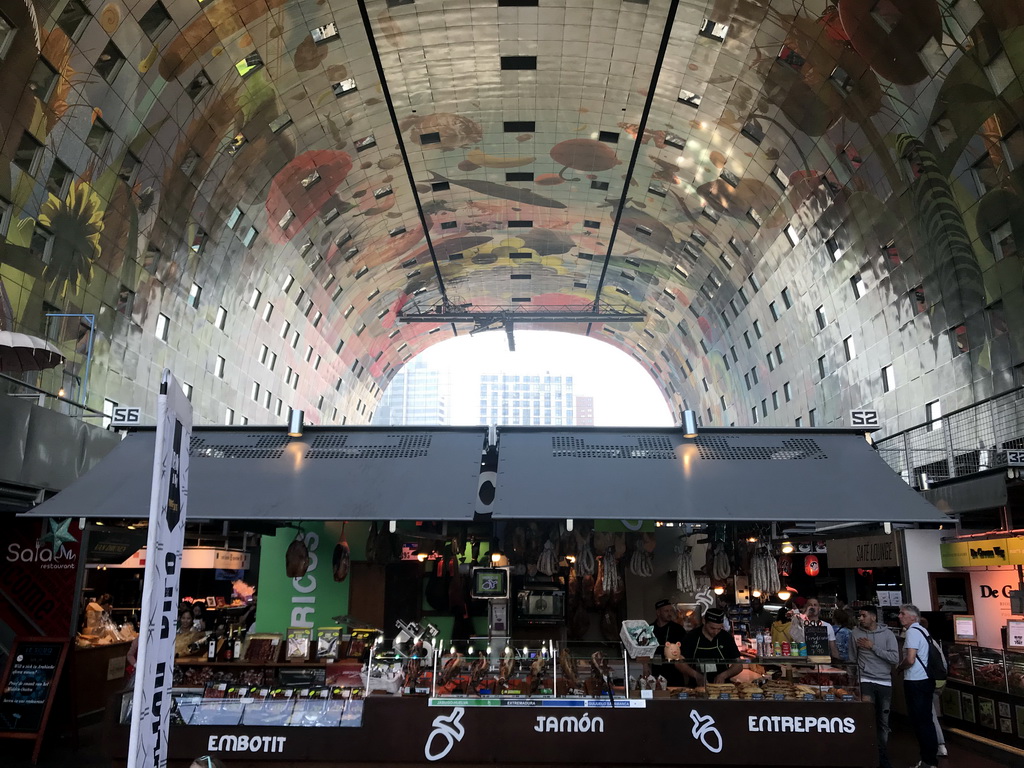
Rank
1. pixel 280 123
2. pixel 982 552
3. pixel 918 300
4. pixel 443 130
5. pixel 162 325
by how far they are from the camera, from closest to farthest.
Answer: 1. pixel 982 552
2. pixel 918 300
3. pixel 280 123
4. pixel 162 325
5. pixel 443 130

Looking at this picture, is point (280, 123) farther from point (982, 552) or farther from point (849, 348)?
point (982, 552)

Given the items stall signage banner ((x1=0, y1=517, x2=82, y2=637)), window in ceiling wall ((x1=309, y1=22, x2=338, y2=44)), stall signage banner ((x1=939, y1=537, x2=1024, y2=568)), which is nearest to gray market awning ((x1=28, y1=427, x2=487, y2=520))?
stall signage banner ((x1=0, y1=517, x2=82, y2=637))

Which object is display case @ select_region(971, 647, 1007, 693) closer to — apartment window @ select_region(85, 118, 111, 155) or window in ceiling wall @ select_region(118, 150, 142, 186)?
apartment window @ select_region(85, 118, 111, 155)

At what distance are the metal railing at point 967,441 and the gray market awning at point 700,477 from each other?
480cm

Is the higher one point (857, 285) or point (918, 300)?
point (857, 285)

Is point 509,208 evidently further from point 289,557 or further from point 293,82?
point 289,557

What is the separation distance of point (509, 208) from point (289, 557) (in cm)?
1721

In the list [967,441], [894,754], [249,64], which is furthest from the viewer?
[249,64]

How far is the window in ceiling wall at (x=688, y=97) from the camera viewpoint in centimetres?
1695

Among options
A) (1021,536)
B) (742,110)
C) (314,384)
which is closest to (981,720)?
(1021,536)

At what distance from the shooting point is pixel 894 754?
8.17m

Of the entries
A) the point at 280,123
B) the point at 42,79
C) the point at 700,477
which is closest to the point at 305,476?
the point at 700,477

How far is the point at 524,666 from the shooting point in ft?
22.9

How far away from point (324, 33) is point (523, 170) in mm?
7689
